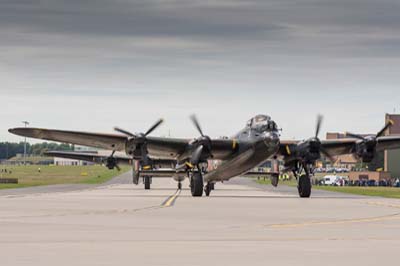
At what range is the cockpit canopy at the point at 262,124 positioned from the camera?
5084 cm

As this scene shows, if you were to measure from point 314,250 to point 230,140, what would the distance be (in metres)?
38.2

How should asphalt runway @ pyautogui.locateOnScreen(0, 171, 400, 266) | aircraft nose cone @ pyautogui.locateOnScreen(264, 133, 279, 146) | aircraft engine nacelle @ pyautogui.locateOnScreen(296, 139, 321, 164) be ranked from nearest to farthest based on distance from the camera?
asphalt runway @ pyautogui.locateOnScreen(0, 171, 400, 266), aircraft nose cone @ pyautogui.locateOnScreen(264, 133, 279, 146), aircraft engine nacelle @ pyautogui.locateOnScreen(296, 139, 321, 164)

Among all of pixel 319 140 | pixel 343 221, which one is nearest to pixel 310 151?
pixel 319 140

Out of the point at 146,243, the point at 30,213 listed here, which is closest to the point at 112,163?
the point at 30,213

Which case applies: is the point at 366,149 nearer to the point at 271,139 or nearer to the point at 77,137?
the point at 271,139

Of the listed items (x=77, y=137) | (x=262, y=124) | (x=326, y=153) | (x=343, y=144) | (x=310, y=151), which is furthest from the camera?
(x=326, y=153)

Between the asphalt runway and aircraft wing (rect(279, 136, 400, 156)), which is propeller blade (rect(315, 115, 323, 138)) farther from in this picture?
the asphalt runway

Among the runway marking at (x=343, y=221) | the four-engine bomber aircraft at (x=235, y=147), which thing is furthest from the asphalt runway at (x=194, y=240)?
the four-engine bomber aircraft at (x=235, y=147)

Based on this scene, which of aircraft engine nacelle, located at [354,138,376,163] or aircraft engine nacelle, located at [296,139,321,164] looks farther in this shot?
aircraft engine nacelle, located at [354,138,376,163]

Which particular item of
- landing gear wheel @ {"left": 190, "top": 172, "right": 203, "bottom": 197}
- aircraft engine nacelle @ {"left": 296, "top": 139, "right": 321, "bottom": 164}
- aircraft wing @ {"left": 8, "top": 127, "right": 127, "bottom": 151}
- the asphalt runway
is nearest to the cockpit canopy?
aircraft engine nacelle @ {"left": 296, "top": 139, "right": 321, "bottom": 164}

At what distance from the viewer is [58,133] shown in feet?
178

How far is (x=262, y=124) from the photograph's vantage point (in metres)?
51.2

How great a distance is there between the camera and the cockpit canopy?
167ft

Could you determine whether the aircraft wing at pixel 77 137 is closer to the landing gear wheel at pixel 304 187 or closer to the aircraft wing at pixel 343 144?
the aircraft wing at pixel 343 144
